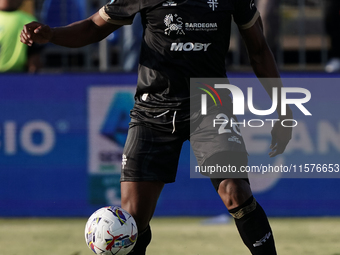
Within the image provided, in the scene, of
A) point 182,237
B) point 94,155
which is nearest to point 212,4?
point 182,237

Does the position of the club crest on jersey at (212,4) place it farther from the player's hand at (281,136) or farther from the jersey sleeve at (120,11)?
the player's hand at (281,136)

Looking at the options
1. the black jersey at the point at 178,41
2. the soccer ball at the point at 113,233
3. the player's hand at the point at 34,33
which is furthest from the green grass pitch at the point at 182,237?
the player's hand at the point at 34,33

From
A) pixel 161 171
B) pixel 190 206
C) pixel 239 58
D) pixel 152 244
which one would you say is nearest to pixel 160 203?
pixel 190 206

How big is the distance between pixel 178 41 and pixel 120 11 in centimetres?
47

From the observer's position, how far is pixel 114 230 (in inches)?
144

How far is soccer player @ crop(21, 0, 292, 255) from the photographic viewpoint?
3816 millimetres

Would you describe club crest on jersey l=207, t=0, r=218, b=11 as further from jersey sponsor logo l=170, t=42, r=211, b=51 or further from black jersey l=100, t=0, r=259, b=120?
jersey sponsor logo l=170, t=42, r=211, b=51

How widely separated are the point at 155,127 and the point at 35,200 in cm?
333

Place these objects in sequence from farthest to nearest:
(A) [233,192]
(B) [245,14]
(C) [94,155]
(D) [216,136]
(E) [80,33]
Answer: (C) [94,155] < (E) [80,33] < (B) [245,14] < (D) [216,136] < (A) [233,192]

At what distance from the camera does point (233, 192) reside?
11.9ft

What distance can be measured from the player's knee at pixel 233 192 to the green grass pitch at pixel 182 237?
174cm

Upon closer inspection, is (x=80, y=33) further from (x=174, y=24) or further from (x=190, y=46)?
(x=190, y=46)

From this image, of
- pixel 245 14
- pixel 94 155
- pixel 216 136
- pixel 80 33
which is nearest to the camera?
pixel 216 136

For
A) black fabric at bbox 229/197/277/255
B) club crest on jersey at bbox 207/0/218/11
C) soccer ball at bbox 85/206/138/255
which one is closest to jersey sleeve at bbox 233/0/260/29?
club crest on jersey at bbox 207/0/218/11
